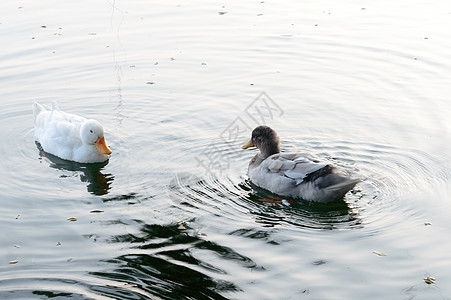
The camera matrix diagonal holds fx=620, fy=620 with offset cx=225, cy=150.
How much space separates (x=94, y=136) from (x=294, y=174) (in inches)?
130

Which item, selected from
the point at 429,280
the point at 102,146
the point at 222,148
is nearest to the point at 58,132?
the point at 102,146

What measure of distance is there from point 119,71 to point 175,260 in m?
7.22

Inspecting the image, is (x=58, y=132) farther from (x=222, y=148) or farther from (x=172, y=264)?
(x=172, y=264)

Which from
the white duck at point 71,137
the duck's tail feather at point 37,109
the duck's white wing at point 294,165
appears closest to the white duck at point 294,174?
the duck's white wing at point 294,165

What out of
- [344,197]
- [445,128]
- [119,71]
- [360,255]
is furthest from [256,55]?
[360,255]

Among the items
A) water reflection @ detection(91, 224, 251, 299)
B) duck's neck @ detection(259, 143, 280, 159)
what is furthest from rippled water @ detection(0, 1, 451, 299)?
duck's neck @ detection(259, 143, 280, 159)

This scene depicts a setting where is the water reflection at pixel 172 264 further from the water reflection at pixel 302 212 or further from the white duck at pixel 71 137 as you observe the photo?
the white duck at pixel 71 137

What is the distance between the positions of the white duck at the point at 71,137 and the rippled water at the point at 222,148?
0.20 metres

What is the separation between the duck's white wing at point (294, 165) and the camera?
8.49 meters

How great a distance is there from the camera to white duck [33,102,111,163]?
9.84 m

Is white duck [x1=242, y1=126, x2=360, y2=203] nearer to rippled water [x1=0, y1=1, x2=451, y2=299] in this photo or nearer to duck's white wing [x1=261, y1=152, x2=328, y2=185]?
duck's white wing [x1=261, y1=152, x2=328, y2=185]

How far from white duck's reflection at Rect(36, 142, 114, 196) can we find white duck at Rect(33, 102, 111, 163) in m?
0.08

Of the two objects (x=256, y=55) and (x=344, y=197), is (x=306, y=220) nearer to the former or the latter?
(x=344, y=197)

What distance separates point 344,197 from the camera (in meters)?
8.53
